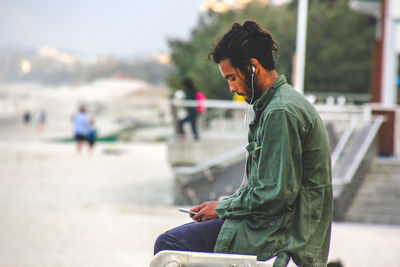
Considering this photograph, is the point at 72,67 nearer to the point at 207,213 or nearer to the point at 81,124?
the point at 81,124

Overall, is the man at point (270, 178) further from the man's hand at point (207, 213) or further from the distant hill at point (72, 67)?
the distant hill at point (72, 67)

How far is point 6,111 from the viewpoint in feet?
275

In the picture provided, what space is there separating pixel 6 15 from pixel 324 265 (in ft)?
611

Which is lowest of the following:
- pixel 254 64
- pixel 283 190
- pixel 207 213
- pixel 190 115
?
pixel 190 115

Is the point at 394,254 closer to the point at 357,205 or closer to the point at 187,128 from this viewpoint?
the point at 357,205

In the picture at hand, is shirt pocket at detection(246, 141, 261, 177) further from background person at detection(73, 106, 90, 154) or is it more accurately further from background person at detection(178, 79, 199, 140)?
background person at detection(73, 106, 90, 154)

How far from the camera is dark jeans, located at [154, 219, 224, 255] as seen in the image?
2.67 meters

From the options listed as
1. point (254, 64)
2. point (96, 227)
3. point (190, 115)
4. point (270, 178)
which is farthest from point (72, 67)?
point (270, 178)

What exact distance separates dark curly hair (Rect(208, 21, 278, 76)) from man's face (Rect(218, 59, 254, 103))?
2 cm

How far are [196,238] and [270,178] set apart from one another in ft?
1.57

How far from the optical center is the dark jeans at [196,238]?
105 inches

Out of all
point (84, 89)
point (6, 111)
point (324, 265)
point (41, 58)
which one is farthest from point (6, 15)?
point (324, 265)

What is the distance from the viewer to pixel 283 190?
2.43 m

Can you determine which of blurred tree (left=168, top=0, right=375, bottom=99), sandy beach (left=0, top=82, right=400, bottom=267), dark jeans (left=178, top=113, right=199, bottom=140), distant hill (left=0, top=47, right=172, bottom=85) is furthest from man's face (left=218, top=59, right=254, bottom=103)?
distant hill (left=0, top=47, right=172, bottom=85)
